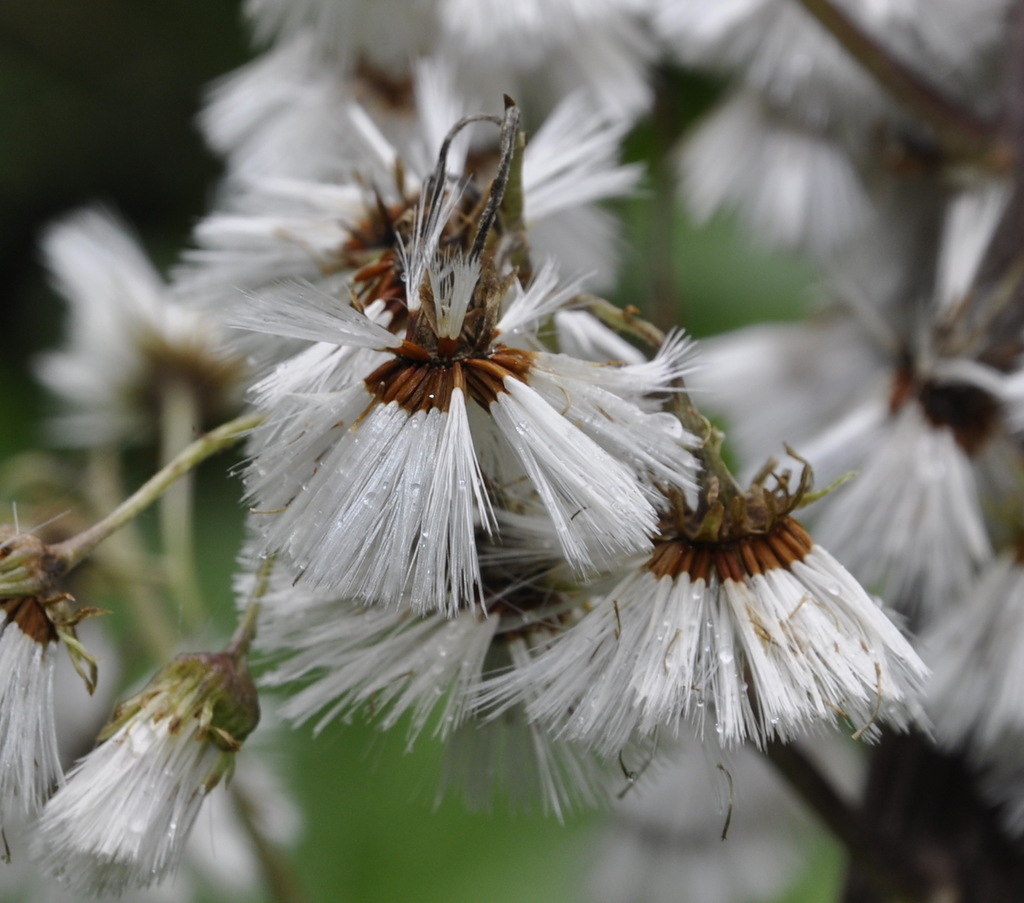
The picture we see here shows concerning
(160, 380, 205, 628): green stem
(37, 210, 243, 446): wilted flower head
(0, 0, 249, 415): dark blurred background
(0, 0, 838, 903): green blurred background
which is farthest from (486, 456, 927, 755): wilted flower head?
(0, 0, 249, 415): dark blurred background

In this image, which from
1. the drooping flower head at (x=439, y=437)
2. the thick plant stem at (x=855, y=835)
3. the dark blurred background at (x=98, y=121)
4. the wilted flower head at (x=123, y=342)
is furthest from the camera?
the dark blurred background at (x=98, y=121)

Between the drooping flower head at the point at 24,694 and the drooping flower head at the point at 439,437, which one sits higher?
the drooping flower head at the point at 439,437

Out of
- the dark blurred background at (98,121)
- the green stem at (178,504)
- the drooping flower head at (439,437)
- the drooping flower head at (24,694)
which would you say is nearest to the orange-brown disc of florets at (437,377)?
the drooping flower head at (439,437)

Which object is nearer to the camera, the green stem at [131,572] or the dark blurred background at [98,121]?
the green stem at [131,572]

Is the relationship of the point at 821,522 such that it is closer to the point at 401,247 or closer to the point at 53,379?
the point at 401,247

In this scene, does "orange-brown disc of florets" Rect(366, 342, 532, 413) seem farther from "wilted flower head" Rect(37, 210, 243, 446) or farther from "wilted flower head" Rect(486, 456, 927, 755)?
"wilted flower head" Rect(37, 210, 243, 446)

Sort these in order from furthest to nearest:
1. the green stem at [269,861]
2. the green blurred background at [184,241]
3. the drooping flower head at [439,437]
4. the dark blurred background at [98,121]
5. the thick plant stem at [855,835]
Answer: the dark blurred background at [98,121] < the green blurred background at [184,241] < the green stem at [269,861] < the thick plant stem at [855,835] < the drooping flower head at [439,437]

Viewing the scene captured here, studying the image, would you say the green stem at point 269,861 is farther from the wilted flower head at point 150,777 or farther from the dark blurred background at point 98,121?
the dark blurred background at point 98,121
